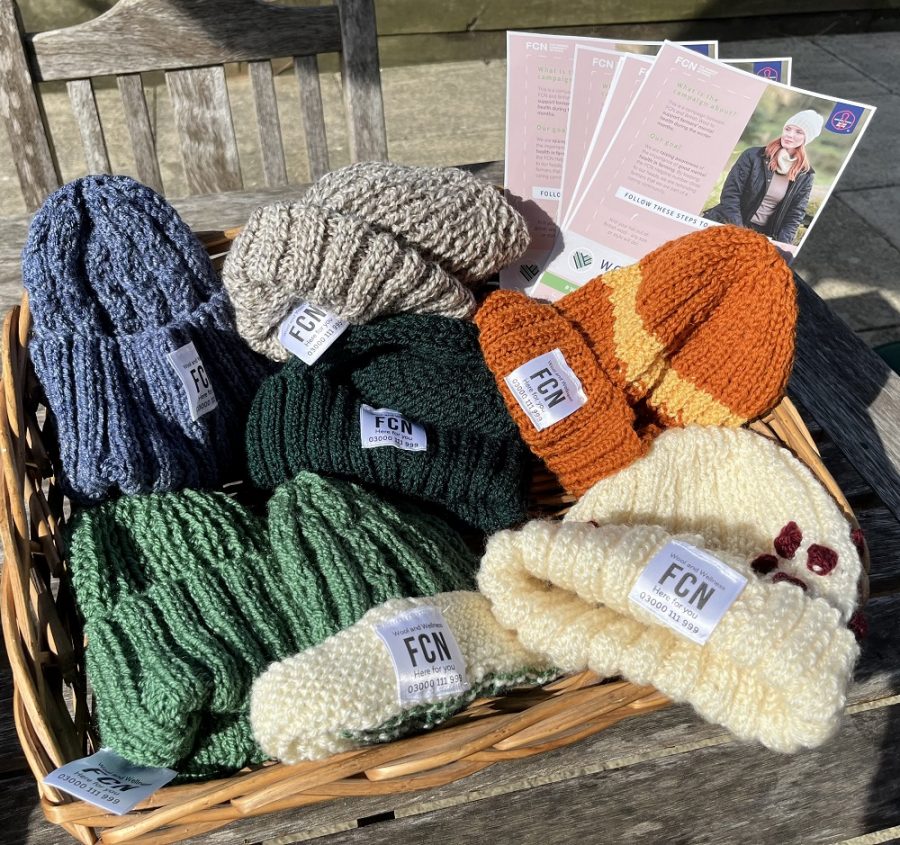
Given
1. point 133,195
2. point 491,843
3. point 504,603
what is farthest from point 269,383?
point 491,843

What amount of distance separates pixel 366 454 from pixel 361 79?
0.80 meters

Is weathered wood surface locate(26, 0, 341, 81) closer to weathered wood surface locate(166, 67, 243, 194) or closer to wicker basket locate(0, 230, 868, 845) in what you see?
weathered wood surface locate(166, 67, 243, 194)

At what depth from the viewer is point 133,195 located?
82 centimetres

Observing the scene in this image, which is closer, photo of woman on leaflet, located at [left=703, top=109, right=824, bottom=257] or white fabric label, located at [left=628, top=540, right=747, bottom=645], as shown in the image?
white fabric label, located at [left=628, top=540, right=747, bottom=645]

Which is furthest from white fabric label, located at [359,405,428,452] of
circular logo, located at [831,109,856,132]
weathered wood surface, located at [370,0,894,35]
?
weathered wood surface, located at [370,0,894,35]

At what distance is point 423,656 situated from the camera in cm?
60

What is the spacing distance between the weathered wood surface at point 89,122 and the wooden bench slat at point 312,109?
33 cm

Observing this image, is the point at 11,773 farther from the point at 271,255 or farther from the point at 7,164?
the point at 7,164

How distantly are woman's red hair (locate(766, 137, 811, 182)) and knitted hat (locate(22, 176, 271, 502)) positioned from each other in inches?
24.8

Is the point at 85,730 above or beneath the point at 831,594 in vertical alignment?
beneath

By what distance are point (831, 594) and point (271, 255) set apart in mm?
592

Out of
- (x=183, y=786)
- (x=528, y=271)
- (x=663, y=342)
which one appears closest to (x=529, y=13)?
(x=528, y=271)

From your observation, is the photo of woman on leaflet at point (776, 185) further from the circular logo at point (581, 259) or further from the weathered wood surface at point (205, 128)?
the weathered wood surface at point (205, 128)

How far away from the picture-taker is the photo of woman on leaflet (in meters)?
0.88
